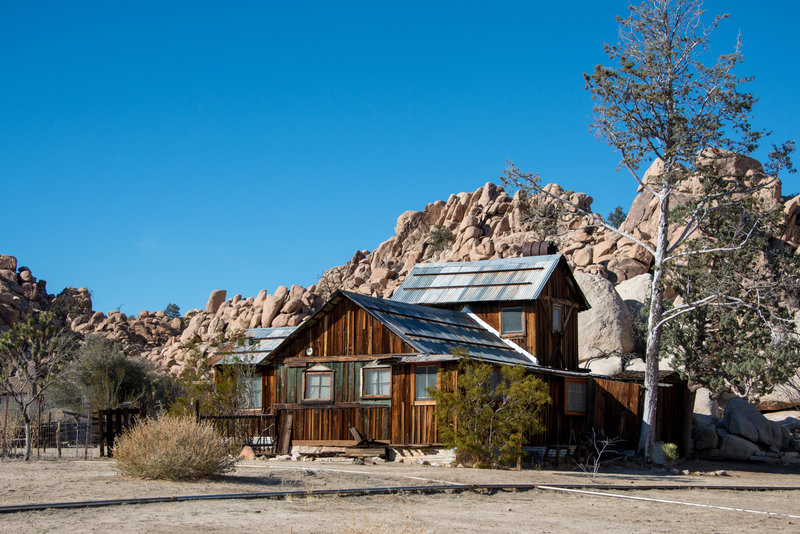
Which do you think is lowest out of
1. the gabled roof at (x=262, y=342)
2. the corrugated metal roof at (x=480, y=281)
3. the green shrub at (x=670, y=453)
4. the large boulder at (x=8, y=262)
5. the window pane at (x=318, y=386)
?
the green shrub at (x=670, y=453)

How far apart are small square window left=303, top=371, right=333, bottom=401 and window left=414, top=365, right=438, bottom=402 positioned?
129 inches

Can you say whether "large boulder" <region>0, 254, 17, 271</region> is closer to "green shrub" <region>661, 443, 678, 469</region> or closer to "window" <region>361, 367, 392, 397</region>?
"window" <region>361, 367, 392, 397</region>

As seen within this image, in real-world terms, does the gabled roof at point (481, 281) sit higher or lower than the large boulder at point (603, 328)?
higher

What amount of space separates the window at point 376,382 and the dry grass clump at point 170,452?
9.88 metres

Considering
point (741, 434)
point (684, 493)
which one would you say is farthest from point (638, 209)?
point (684, 493)

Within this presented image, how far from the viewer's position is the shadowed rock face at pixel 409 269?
5025 cm

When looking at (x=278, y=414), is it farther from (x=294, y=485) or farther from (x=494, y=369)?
(x=294, y=485)

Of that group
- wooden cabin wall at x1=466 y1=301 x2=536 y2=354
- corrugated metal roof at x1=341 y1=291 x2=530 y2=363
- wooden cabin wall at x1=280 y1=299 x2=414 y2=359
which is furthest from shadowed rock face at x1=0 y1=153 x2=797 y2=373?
wooden cabin wall at x1=280 y1=299 x2=414 y2=359

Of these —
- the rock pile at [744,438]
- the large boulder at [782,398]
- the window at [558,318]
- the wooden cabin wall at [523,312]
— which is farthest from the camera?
the large boulder at [782,398]

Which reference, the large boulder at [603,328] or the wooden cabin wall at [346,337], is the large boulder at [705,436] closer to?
the large boulder at [603,328]

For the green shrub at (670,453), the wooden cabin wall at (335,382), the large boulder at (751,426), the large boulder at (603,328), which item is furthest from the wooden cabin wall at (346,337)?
the large boulder at (603,328)

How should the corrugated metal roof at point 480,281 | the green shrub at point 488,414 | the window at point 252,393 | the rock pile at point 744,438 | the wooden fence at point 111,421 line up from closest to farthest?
the green shrub at point 488,414
the wooden fence at point 111,421
the window at point 252,393
the corrugated metal roof at point 480,281
the rock pile at point 744,438

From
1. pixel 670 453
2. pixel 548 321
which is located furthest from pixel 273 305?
pixel 670 453

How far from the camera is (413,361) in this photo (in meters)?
25.3
